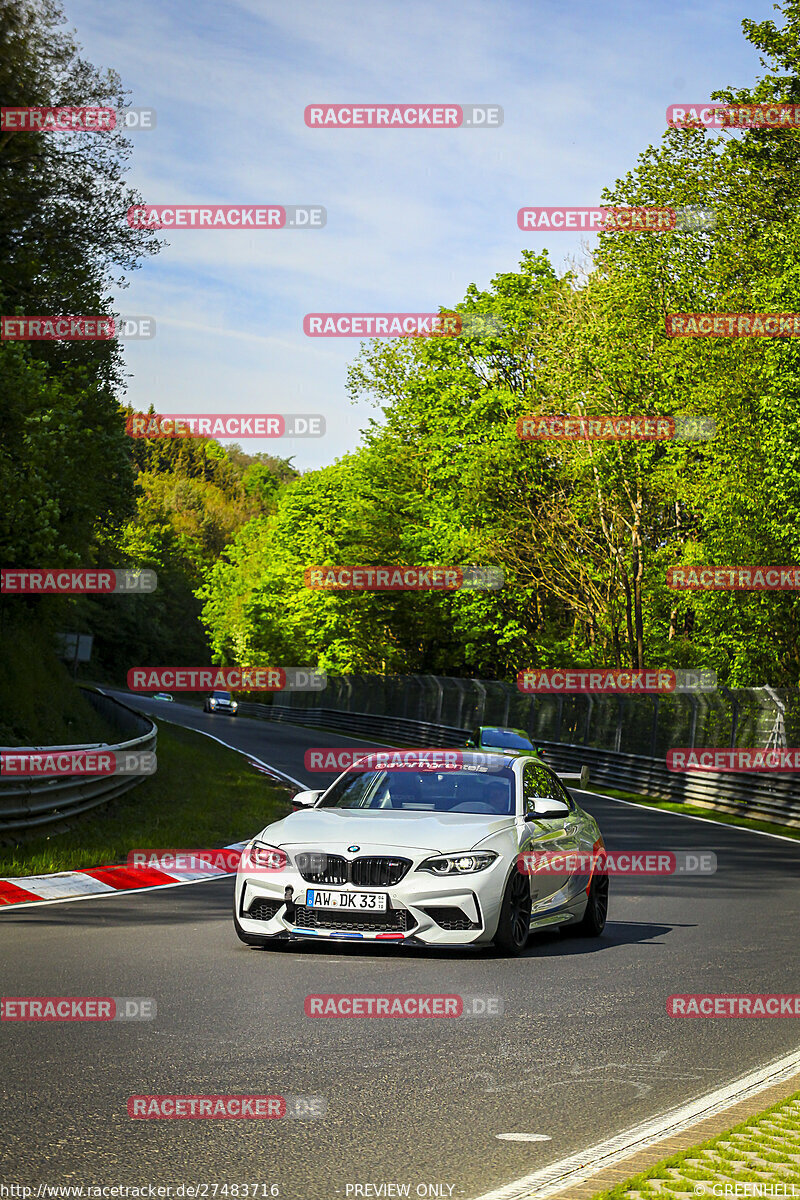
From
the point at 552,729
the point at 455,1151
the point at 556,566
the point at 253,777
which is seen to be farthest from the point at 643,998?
the point at 556,566

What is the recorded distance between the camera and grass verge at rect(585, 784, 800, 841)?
26906 millimetres

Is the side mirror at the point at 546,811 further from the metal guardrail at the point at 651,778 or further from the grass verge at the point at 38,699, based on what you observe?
the grass verge at the point at 38,699

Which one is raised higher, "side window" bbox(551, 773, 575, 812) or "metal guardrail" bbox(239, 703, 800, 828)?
"side window" bbox(551, 773, 575, 812)

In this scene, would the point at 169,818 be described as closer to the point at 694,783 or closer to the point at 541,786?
the point at 541,786

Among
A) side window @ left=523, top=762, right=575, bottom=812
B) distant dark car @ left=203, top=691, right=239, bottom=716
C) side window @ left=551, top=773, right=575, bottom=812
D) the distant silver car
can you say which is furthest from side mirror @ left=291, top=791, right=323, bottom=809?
distant dark car @ left=203, top=691, right=239, bottom=716

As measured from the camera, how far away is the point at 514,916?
10094 millimetres

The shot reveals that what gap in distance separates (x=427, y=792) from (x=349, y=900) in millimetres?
1658

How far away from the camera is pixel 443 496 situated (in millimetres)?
53781

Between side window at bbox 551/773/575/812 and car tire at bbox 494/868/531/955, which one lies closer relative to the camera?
car tire at bbox 494/868/531/955

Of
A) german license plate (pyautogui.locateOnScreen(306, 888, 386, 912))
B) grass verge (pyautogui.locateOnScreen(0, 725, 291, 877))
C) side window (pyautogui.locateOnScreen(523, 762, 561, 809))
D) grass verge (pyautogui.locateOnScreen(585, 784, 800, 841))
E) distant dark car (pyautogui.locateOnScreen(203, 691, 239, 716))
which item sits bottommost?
distant dark car (pyautogui.locateOnScreen(203, 691, 239, 716))

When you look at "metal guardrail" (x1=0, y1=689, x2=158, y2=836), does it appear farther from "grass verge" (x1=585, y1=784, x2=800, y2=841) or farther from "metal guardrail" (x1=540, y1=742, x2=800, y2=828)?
"metal guardrail" (x1=540, y1=742, x2=800, y2=828)

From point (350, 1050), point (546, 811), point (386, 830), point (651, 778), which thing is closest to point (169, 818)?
point (546, 811)

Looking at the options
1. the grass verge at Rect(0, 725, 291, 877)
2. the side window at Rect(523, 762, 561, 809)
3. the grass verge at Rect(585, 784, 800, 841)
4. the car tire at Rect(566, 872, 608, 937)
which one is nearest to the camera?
the side window at Rect(523, 762, 561, 809)

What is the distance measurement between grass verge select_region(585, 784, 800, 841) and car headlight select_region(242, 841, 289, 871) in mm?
16928
